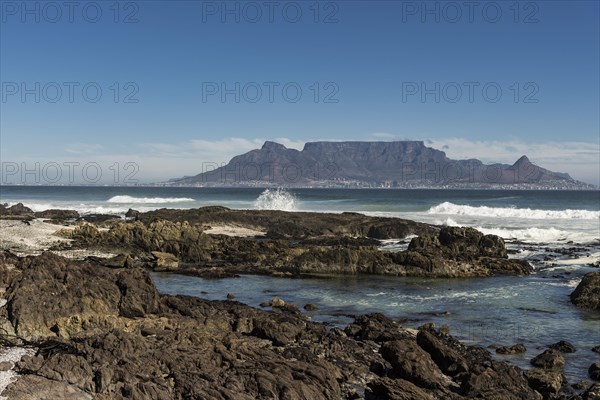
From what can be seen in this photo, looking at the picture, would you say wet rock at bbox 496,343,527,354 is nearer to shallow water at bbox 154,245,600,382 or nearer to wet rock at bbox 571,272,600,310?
shallow water at bbox 154,245,600,382

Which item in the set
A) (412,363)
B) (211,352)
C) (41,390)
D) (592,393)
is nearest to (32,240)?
(211,352)

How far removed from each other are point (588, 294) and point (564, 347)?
289 inches

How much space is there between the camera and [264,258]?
30797 mm

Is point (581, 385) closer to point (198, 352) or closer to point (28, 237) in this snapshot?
point (198, 352)

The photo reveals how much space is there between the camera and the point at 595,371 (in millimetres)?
12766

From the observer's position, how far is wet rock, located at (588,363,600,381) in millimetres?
12594

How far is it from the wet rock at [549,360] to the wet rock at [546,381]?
0.89 meters

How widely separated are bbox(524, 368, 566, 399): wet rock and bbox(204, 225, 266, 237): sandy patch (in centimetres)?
3483

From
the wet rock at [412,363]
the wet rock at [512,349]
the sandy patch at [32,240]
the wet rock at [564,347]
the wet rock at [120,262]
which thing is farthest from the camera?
the sandy patch at [32,240]

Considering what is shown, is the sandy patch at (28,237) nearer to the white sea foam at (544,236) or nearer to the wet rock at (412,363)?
the wet rock at (412,363)

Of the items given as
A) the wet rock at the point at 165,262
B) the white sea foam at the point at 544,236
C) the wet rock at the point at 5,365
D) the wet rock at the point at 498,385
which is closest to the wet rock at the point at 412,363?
the wet rock at the point at 498,385

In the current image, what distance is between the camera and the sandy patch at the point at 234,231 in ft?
151

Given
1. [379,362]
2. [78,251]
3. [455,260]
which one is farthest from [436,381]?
[78,251]

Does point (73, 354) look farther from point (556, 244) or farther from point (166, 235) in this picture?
point (556, 244)
